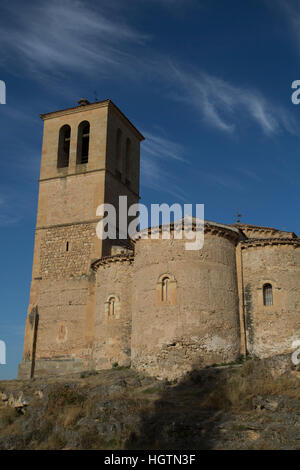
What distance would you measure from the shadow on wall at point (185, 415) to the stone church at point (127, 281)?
1.26m

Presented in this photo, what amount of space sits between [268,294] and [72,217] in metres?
12.4

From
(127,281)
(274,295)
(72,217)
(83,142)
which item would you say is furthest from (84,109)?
(274,295)

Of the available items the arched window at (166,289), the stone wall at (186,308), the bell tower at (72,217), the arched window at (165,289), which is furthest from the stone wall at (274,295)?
the bell tower at (72,217)

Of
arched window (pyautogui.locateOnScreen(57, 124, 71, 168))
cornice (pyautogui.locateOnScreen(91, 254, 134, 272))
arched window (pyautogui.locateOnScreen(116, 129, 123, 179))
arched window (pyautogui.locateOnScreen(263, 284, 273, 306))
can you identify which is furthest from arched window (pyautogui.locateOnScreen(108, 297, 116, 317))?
arched window (pyautogui.locateOnScreen(57, 124, 71, 168))

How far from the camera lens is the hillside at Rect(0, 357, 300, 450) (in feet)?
44.2

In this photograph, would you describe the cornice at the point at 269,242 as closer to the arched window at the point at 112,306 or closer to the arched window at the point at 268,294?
the arched window at the point at 268,294

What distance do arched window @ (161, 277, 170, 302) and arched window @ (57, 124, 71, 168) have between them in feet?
42.1

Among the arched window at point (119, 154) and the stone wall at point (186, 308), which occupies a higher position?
the arched window at point (119, 154)

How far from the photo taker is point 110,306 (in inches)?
973

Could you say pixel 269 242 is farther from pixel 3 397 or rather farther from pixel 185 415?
pixel 3 397

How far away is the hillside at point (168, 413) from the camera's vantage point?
13484 millimetres

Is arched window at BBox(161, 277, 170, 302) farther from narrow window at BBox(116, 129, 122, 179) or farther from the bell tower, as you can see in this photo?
narrow window at BBox(116, 129, 122, 179)

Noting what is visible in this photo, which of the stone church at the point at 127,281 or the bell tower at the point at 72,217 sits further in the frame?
the bell tower at the point at 72,217

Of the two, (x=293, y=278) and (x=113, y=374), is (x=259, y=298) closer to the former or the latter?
(x=293, y=278)
